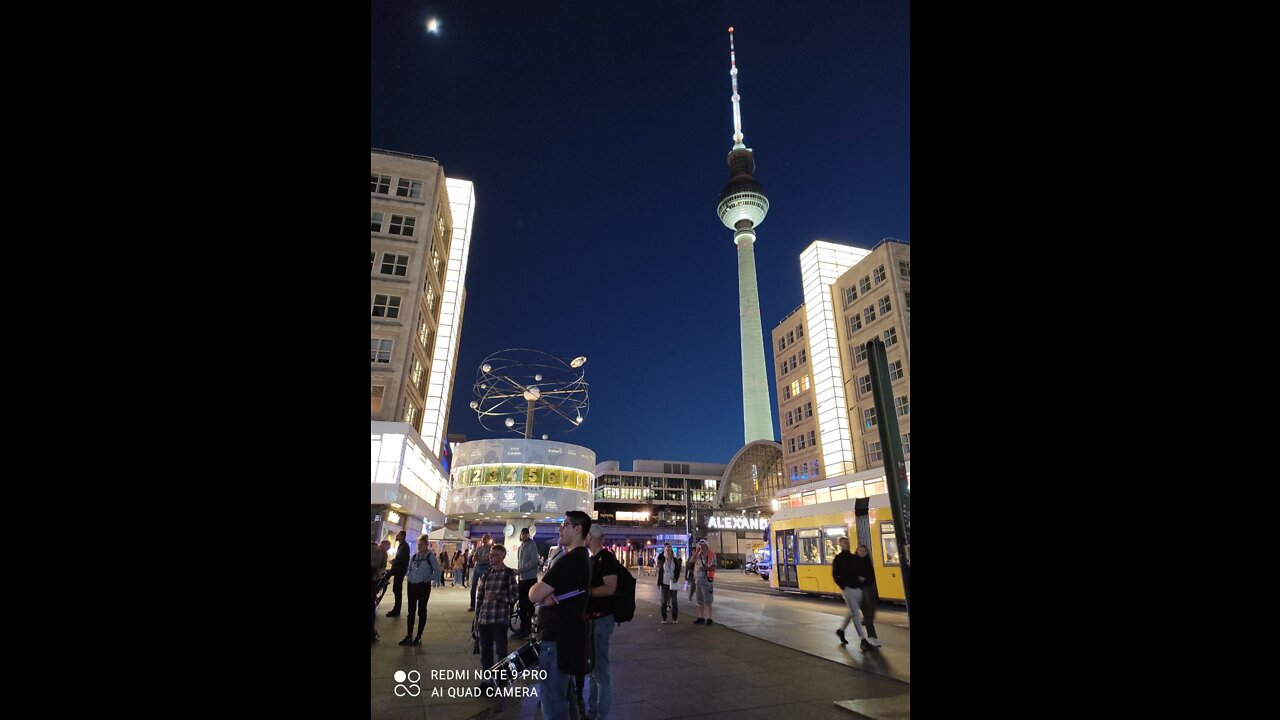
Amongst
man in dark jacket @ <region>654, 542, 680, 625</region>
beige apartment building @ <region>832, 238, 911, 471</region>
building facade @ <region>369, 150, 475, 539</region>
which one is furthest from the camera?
beige apartment building @ <region>832, 238, 911, 471</region>

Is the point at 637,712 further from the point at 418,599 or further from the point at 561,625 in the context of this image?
the point at 418,599

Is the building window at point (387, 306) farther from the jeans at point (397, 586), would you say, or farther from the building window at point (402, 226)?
the jeans at point (397, 586)

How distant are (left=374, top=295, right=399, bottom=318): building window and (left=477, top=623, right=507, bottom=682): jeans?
90.0ft

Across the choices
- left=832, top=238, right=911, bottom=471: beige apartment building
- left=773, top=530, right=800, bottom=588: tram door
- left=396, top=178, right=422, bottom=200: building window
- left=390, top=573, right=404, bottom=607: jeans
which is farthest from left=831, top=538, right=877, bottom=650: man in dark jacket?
left=832, top=238, right=911, bottom=471: beige apartment building

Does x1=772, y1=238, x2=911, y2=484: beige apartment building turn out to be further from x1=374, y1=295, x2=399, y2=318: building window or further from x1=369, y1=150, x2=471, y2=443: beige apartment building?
x1=374, y1=295, x2=399, y2=318: building window

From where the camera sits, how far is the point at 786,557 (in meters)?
28.0

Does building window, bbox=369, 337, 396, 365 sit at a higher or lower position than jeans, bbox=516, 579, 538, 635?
higher

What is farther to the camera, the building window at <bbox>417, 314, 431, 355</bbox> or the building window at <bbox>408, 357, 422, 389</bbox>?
the building window at <bbox>417, 314, 431, 355</bbox>

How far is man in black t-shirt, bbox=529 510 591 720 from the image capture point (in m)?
5.23

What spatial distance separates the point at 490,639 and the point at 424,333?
31.3 m

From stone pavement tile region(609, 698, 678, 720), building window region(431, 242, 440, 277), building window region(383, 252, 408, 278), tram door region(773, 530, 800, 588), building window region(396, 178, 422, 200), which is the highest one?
building window region(396, 178, 422, 200)

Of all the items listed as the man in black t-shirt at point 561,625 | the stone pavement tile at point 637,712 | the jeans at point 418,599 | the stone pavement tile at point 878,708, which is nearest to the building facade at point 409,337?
the jeans at point 418,599
